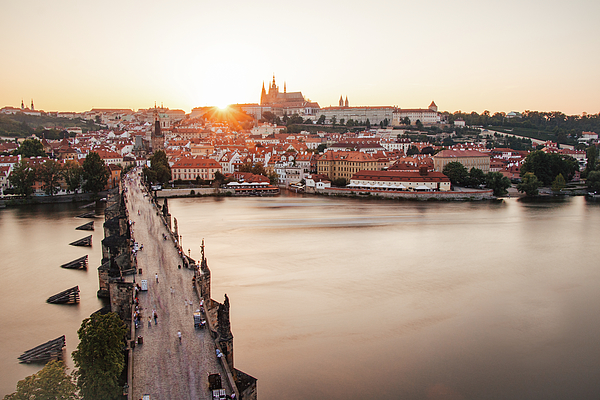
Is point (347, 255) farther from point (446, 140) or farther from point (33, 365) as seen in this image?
point (446, 140)

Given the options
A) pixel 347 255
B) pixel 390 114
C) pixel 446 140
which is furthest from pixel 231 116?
pixel 347 255

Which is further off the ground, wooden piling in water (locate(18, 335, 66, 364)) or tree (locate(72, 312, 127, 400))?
tree (locate(72, 312, 127, 400))

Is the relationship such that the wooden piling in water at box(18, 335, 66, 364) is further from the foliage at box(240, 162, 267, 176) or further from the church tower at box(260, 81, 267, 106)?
the church tower at box(260, 81, 267, 106)

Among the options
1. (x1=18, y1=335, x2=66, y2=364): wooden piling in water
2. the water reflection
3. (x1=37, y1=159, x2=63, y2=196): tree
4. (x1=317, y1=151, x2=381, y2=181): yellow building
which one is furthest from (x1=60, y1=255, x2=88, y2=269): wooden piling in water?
(x1=317, y1=151, x2=381, y2=181): yellow building

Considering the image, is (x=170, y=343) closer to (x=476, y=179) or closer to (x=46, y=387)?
(x=46, y=387)

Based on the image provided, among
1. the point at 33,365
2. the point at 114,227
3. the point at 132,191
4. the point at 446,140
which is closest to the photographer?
the point at 33,365

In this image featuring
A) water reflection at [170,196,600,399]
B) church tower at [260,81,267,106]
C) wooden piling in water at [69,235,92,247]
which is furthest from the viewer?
church tower at [260,81,267,106]
